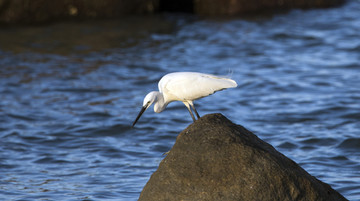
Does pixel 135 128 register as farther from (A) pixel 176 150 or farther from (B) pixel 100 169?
(A) pixel 176 150

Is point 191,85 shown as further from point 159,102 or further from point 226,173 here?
point 226,173

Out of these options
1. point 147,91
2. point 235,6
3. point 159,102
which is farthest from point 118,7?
point 159,102

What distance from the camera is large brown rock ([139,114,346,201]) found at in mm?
3932

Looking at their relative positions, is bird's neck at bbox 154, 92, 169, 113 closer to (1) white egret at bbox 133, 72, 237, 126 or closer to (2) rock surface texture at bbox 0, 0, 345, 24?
(1) white egret at bbox 133, 72, 237, 126

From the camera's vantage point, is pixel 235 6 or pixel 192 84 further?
pixel 235 6

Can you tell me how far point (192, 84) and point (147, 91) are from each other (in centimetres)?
420

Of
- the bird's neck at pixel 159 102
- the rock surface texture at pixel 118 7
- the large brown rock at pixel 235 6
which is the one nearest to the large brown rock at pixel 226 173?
the bird's neck at pixel 159 102

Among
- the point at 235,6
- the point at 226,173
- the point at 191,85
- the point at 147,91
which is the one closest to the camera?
the point at 226,173

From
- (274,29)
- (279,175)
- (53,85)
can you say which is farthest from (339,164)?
(274,29)

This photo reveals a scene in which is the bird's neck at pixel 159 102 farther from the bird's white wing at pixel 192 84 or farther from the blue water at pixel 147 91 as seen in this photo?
the blue water at pixel 147 91

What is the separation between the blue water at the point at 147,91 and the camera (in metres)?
6.34

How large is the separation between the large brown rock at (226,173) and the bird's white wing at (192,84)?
3.23 feet

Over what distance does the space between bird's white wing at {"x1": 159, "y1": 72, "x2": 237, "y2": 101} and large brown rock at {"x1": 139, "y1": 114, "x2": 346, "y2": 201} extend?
38.7 inches

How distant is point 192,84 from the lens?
515 cm
